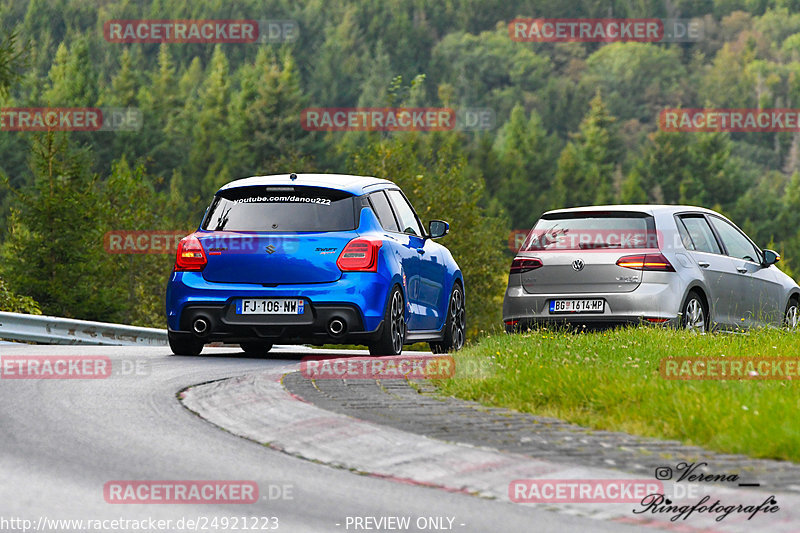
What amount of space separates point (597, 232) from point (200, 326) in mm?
4822

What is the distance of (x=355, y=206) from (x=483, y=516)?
713 cm

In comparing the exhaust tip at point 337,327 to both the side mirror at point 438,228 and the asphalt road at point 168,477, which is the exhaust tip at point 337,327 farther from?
the asphalt road at point 168,477

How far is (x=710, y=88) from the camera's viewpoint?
537 ft

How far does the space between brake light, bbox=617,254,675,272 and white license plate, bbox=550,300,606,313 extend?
51 centimetres

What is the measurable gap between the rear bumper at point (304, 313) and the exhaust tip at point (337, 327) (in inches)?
0.9

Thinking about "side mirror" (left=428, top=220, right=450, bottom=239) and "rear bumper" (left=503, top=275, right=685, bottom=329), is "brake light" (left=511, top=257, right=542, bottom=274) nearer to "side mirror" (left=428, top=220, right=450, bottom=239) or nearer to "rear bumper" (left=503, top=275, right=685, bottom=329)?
"rear bumper" (left=503, top=275, right=685, bottom=329)

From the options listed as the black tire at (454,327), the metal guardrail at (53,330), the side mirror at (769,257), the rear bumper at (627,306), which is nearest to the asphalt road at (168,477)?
the black tire at (454,327)

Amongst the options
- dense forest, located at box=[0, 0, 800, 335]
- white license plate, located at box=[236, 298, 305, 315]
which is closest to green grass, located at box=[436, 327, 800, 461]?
white license plate, located at box=[236, 298, 305, 315]

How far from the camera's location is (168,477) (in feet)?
21.8

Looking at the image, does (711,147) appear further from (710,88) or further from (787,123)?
(710,88)

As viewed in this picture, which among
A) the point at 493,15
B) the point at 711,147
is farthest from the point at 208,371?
the point at 493,15

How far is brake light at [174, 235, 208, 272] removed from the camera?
12750 millimetres

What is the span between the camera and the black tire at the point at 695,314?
14727 millimetres

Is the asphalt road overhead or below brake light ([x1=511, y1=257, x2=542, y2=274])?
below
